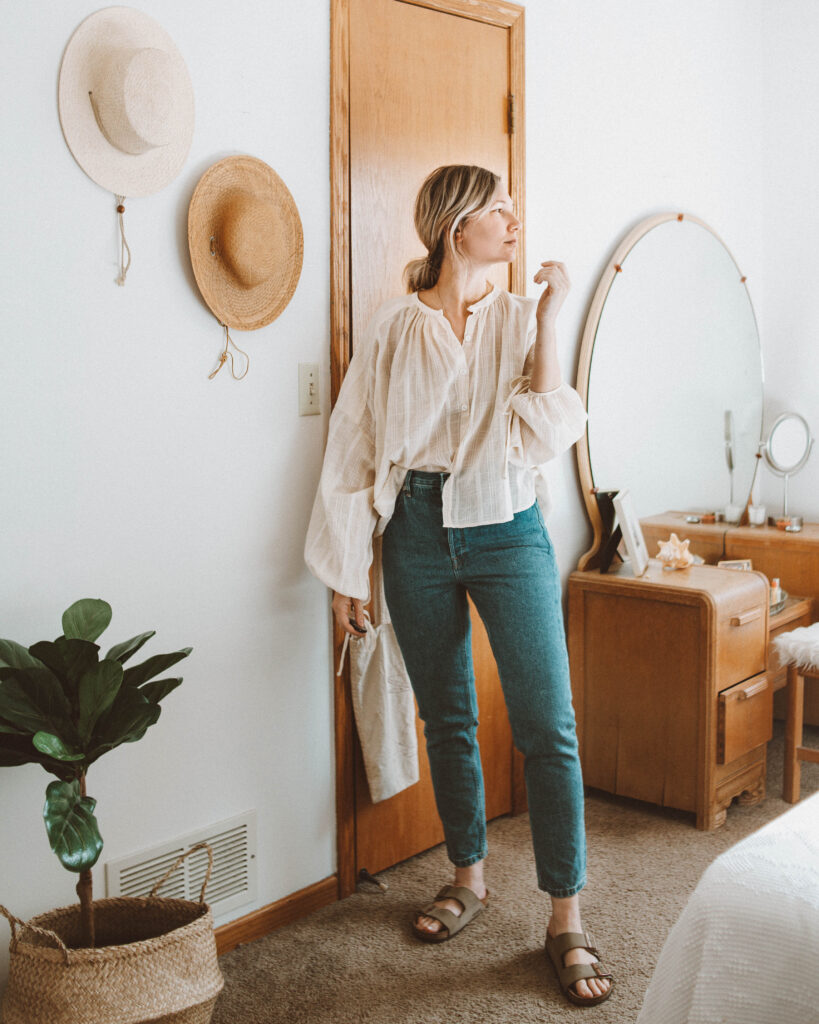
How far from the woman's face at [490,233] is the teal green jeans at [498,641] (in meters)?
0.44

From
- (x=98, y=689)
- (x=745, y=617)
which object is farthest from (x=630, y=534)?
(x=98, y=689)

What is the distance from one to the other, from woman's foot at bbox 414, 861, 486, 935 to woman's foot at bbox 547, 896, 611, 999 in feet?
0.68

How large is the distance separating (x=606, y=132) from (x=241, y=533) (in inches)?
64.6

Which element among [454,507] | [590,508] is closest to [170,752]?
[454,507]

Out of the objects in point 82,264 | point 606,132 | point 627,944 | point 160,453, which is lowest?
point 627,944

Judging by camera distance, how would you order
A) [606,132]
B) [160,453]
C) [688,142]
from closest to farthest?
1. [160,453]
2. [606,132]
3. [688,142]

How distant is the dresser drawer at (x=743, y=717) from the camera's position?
2453mm

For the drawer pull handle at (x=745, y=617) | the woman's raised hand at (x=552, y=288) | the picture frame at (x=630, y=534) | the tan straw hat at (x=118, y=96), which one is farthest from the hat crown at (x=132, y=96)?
the drawer pull handle at (x=745, y=617)

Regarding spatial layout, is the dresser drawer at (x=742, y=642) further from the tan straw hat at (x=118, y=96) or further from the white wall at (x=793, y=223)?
the tan straw hat at (x=118, y=96)

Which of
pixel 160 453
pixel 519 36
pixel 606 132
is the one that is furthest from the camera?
pixel 606 132

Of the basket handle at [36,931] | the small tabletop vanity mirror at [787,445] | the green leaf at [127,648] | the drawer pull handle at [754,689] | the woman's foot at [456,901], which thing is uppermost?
the small tabletop vanity mirror at [787,445]

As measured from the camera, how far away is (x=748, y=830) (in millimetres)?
2443

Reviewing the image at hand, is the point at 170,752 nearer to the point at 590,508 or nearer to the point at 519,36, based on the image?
the point at 590,508

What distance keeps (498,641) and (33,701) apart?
0.87 metres
